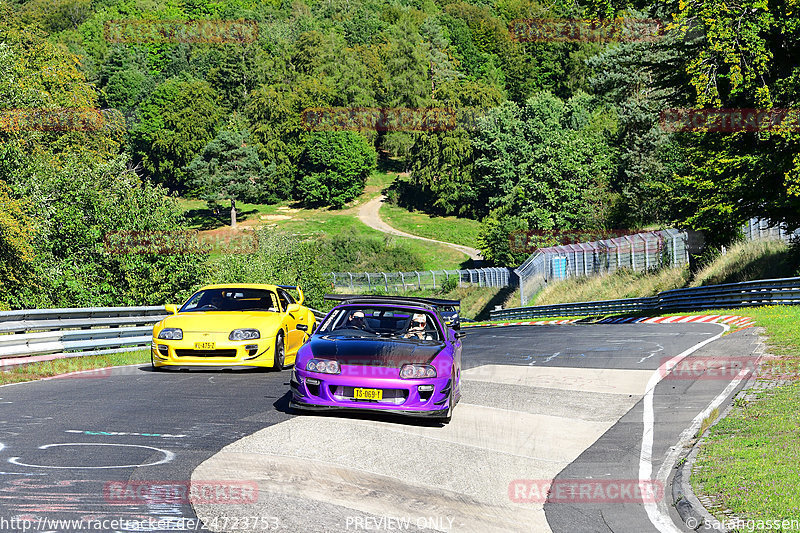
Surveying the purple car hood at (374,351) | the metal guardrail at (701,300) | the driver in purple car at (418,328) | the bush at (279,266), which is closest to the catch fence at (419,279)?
the bush at (279,266)

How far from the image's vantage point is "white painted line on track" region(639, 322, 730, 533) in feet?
22.8

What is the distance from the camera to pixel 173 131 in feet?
410

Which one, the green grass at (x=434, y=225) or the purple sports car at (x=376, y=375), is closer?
the purple sports car at (x=376, y=375)

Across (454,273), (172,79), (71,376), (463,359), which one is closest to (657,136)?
(454,273)

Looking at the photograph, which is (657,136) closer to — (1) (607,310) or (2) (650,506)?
(1) (607,310)

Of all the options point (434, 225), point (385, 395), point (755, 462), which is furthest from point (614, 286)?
point (434, 225)

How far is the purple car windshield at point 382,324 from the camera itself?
11.3 metres

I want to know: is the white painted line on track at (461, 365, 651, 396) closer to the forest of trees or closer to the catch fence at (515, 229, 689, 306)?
the forest of trees

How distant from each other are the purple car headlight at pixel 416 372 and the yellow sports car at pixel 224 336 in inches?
195

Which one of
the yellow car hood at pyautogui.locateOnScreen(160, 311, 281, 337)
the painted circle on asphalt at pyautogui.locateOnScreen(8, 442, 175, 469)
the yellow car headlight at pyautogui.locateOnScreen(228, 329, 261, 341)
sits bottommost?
the yellow car headlight at pyautogui.locateOnScreen(228, 329, 261, 341)

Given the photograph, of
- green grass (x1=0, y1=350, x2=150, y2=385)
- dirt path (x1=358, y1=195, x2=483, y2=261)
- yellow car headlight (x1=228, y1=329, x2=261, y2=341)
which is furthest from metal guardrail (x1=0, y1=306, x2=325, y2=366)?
dirt path (x1=358, y1=195, x2=483, y2=261)

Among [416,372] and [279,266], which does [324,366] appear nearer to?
[416,372]

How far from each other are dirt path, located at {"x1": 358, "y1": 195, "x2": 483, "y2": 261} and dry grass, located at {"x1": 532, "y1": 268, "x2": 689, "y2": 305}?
120 ft

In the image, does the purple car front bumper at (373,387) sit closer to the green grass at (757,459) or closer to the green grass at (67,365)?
the green grass at (757,459)
